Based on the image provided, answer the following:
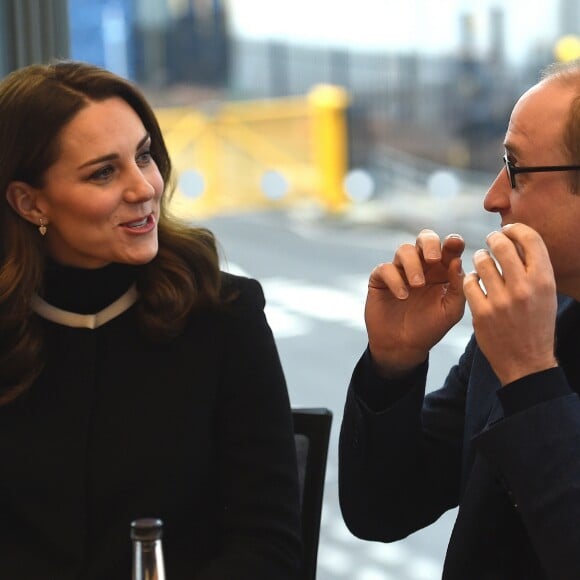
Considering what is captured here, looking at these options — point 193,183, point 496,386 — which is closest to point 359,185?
point 193,183

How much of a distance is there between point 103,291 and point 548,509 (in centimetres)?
92

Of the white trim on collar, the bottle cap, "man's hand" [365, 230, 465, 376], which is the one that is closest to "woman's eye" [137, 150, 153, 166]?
the white trim on collar

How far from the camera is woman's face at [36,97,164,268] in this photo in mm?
1771

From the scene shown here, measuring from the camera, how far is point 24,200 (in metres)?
1.87

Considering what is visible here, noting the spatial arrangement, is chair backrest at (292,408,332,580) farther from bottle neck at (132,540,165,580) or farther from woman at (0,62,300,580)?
bottle neck at (132,540,165,580)

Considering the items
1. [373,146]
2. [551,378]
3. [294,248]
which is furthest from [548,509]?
[373,146]

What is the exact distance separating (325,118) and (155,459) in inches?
263

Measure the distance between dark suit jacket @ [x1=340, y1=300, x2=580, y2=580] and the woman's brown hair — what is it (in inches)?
15.2

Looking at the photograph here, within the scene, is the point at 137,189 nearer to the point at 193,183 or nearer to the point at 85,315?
the point at 85,315

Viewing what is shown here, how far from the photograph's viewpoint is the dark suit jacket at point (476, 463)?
4.05 ft

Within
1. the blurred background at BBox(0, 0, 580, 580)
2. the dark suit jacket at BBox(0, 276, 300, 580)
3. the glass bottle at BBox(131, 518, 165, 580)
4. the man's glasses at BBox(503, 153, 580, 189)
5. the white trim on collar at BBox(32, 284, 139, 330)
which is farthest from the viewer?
Answer: the blurred background at BBox(0, 0, 580, 580)

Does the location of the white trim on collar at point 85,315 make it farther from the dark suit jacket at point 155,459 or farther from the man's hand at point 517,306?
the man's hand at point 517,306

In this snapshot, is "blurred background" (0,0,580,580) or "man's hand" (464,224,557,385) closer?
"man's hand" (464,224,557,385)

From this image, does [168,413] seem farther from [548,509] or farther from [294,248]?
[294,248]
